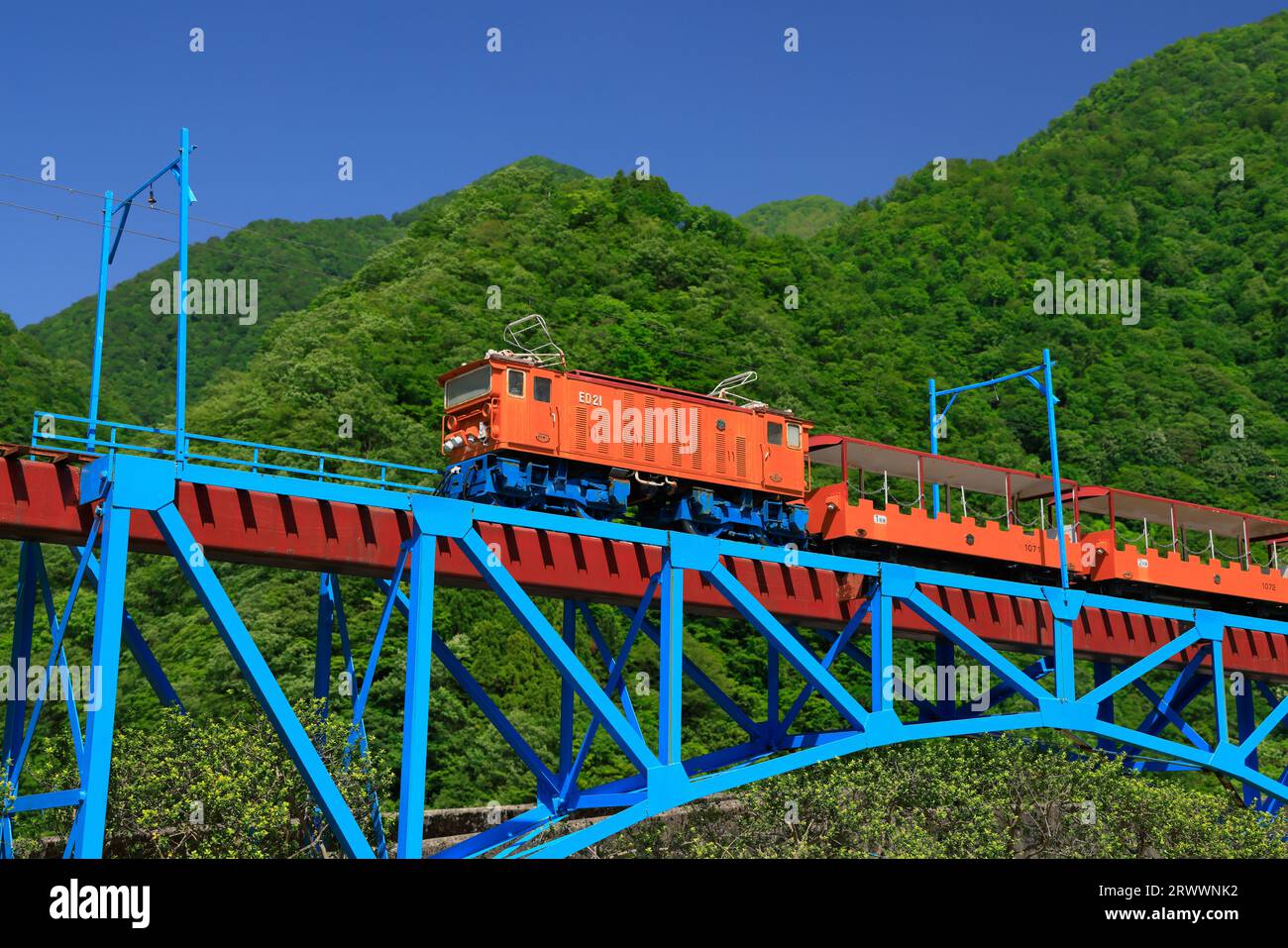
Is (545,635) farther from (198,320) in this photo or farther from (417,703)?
(198,320)

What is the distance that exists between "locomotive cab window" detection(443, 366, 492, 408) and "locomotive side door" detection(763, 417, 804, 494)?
22.9 ft

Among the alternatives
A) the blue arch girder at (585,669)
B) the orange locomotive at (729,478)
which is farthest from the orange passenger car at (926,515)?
the blue arch girder at (585,669)

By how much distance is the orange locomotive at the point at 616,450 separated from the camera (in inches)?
1134

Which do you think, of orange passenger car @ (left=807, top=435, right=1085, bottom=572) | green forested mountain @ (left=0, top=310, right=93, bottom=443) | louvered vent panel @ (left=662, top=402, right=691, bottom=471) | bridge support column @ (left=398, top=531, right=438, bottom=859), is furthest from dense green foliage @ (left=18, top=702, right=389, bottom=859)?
green forested mountain @ (left=0, top=310, right=93, bottom=443)

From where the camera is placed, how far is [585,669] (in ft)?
89.2

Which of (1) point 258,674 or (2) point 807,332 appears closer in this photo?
(1) point 258,674

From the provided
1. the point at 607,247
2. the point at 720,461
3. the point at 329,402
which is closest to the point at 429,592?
the point at 720,461

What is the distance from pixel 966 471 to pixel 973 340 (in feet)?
160

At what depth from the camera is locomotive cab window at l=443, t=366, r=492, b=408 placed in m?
29.2

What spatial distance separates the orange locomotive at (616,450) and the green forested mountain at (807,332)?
2063 cm

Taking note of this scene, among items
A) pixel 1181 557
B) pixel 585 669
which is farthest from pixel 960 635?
pixel 1181 557

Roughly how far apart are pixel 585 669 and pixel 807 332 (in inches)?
2183
